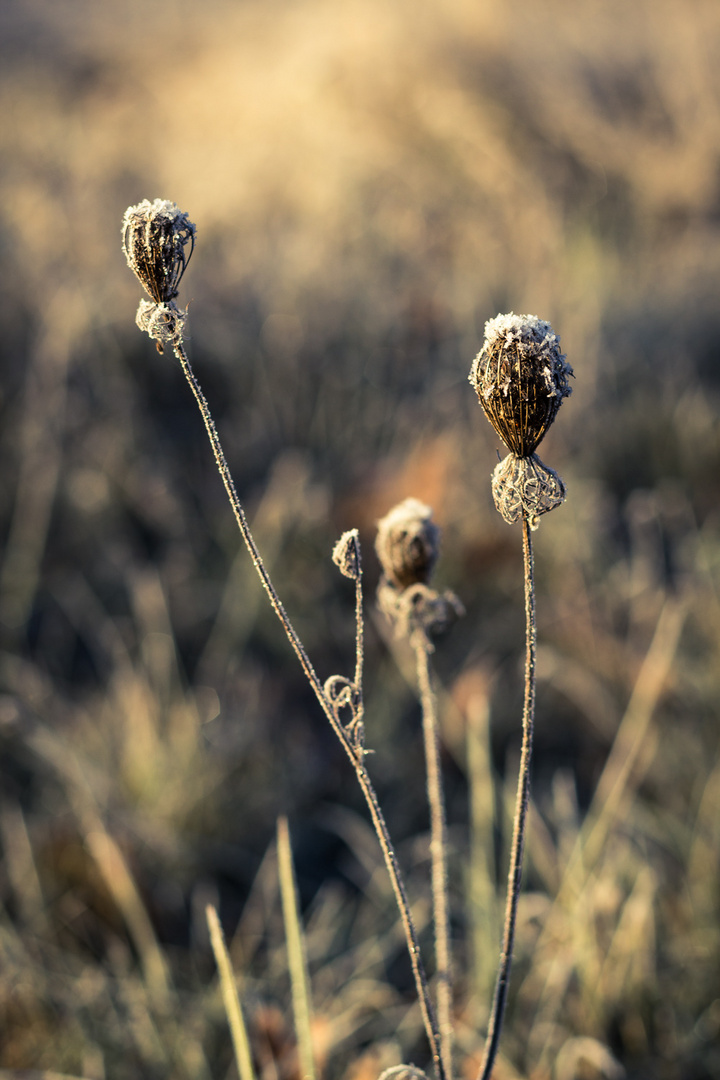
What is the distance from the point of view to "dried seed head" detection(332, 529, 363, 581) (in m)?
0.39

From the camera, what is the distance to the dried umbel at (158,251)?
12.9 inches

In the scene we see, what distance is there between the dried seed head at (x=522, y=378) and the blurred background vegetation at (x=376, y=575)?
0.61 metres

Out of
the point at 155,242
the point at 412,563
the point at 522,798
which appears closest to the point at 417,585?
the point at 412,563

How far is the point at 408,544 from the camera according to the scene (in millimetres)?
471

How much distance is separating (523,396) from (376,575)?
1353 millimetres

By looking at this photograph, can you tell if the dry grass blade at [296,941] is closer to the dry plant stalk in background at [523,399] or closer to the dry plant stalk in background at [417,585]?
the dry plant stalk in background at [417,585]

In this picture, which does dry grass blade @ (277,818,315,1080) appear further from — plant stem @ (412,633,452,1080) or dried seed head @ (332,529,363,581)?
dried seed head @ (332,529,363,581)

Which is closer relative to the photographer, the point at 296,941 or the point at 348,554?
the point at 348,554

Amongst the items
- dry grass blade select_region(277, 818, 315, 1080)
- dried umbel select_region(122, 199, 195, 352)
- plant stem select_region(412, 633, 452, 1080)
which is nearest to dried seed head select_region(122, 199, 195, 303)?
dried umbel select_region(122, 199, 195, 352)

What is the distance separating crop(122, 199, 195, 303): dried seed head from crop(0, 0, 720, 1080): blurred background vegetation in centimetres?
68

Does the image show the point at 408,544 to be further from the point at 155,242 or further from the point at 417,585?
the point at 155,242

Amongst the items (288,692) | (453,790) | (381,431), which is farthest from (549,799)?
(381,431)

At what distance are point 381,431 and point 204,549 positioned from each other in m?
0.65

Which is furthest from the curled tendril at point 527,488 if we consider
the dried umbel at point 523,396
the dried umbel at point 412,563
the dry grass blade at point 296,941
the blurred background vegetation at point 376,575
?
the blurred background vegetation at point 376,575
